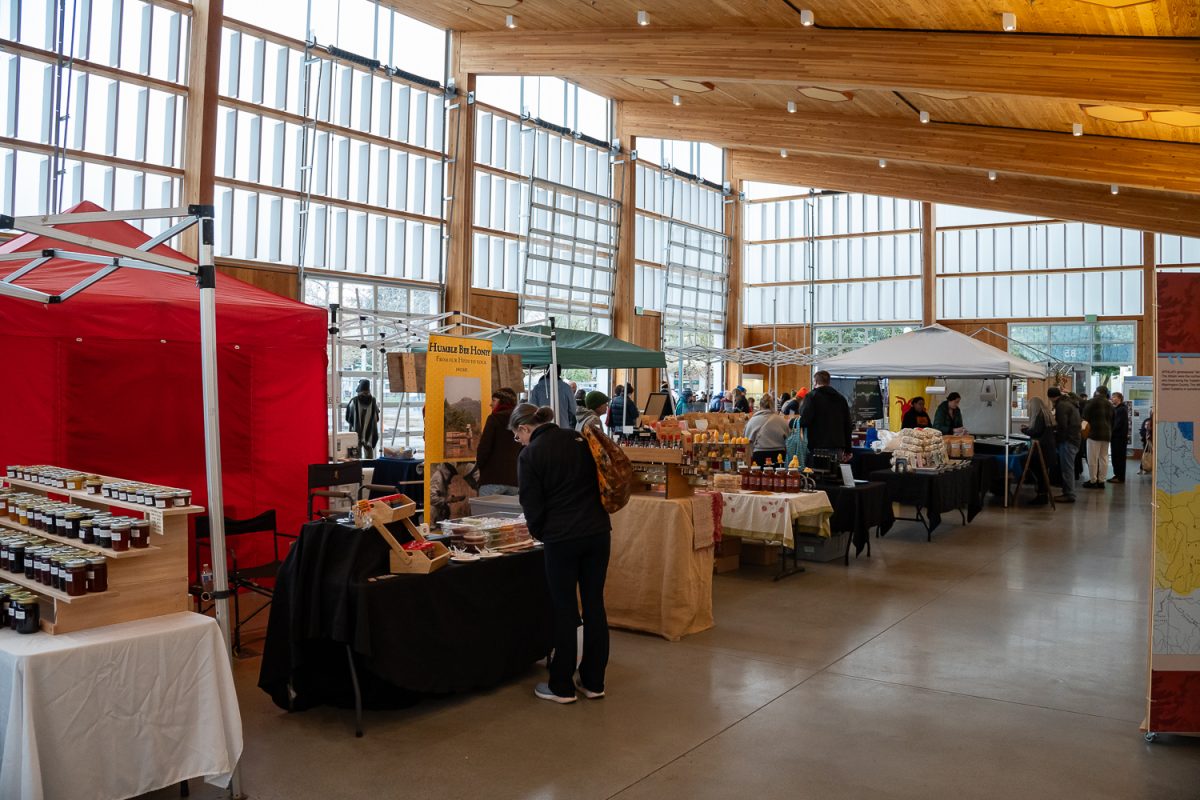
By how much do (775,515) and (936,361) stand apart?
498 centimetres

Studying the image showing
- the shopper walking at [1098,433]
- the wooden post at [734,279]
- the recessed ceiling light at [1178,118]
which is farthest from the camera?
the wooden post at [734,279]

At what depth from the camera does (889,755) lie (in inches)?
140

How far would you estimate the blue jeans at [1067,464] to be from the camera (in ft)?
38.7

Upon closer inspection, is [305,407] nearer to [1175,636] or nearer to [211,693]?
[211,693]

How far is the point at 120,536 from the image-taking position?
296 centimetres

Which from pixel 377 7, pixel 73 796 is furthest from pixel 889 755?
pixel 377 7

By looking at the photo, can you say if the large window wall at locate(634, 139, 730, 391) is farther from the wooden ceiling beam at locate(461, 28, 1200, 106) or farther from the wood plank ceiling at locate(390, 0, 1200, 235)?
the wooden ceiling beam at locate(461, 28, 1200, 106)

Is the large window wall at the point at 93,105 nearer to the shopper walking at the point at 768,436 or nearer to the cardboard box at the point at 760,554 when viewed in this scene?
the shopper walking at the point at 768,436

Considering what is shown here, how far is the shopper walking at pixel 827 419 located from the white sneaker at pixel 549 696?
4873 millimetres

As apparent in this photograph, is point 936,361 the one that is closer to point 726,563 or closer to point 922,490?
point 922,490

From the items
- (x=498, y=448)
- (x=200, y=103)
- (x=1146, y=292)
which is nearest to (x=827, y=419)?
(x=498, y=448)

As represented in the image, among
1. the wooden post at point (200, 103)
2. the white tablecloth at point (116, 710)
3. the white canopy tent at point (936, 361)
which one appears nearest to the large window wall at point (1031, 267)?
the white canopy tent at point (936, 361)

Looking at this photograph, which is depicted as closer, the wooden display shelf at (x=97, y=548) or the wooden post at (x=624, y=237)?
the wooden display shelf at (x=97, y=548)

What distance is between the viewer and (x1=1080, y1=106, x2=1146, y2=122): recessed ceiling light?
8.67 meters
